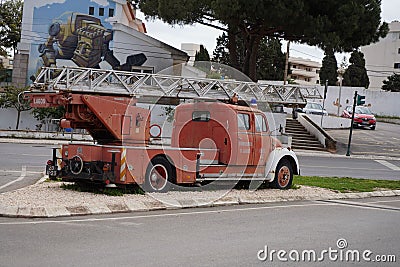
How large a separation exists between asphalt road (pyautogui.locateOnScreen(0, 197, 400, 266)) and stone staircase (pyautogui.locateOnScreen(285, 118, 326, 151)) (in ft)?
80.5

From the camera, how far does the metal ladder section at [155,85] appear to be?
24219 millimetres

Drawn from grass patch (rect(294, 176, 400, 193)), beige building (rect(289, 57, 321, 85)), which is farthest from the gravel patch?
beige building (rect(289, 57, 321, 85))

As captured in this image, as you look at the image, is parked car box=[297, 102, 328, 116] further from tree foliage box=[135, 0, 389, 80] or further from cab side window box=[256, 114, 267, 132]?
cab side window box=[256, 114, 267, 132]

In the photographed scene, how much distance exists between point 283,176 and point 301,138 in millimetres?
22761

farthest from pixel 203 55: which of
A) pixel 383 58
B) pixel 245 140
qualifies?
pixel 245 140

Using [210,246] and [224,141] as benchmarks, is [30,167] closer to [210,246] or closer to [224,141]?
[224,141]

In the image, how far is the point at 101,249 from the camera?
8.13 m

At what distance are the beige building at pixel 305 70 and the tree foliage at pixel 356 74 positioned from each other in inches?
1288

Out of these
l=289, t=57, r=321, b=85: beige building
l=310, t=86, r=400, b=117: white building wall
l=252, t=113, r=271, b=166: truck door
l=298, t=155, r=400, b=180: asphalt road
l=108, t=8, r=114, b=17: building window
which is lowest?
l=298, t=155, r=400, b=180: asphalt road

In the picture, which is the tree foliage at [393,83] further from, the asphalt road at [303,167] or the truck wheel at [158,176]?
the truck wheel at [158,176]

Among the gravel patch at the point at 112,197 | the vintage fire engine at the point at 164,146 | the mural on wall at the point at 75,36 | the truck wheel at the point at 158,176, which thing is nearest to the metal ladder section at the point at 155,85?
the vintage fire engine at the point at 164,146

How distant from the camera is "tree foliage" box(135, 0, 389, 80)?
108 ft

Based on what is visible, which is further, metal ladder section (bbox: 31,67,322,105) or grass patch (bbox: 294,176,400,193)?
metal ladder section (bbox: 31,67,322,105)

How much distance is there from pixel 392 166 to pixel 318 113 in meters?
18.9
